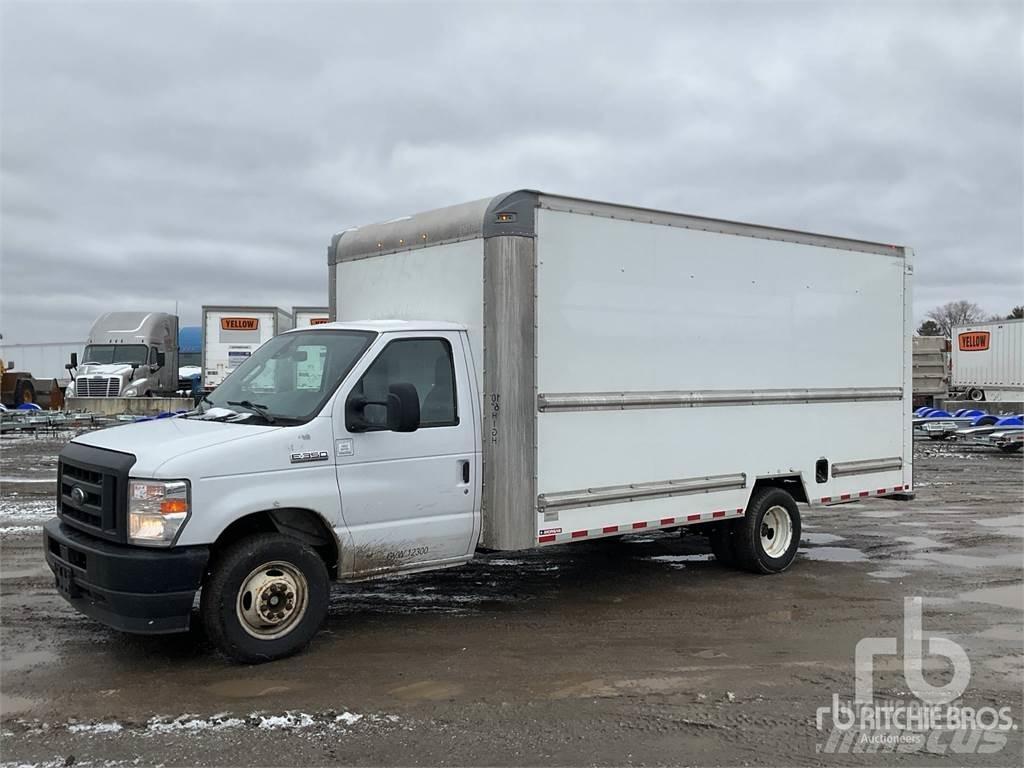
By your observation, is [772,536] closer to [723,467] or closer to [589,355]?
[723,467]

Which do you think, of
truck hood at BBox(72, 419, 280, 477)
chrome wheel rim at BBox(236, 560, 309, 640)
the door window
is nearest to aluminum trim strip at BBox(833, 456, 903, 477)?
the door window

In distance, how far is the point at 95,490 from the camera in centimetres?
589

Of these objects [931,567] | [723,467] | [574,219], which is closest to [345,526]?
[574,219]

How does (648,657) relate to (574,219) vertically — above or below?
below

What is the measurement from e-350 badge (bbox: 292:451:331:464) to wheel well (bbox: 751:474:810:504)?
172 inches

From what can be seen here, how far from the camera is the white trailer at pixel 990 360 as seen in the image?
88.9 feet

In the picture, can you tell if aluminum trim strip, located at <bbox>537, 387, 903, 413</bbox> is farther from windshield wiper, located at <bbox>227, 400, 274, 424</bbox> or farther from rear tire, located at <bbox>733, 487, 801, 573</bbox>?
windshield wiper, located at <bbox>227, 400, 274, 424</bbox>

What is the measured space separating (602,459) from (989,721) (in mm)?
3233

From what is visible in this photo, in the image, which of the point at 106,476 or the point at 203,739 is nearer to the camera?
the point at 203,739

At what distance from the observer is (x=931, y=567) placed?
368 inches

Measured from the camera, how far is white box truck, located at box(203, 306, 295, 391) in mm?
29000

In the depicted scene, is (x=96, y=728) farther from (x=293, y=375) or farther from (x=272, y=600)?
(x=293, y=375)

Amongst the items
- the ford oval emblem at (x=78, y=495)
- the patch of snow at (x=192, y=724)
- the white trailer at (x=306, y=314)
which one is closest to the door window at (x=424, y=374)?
the ford oval emblem at (x=78, y=495)

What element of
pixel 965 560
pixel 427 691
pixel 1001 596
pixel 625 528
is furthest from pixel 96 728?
pixel 965 560
